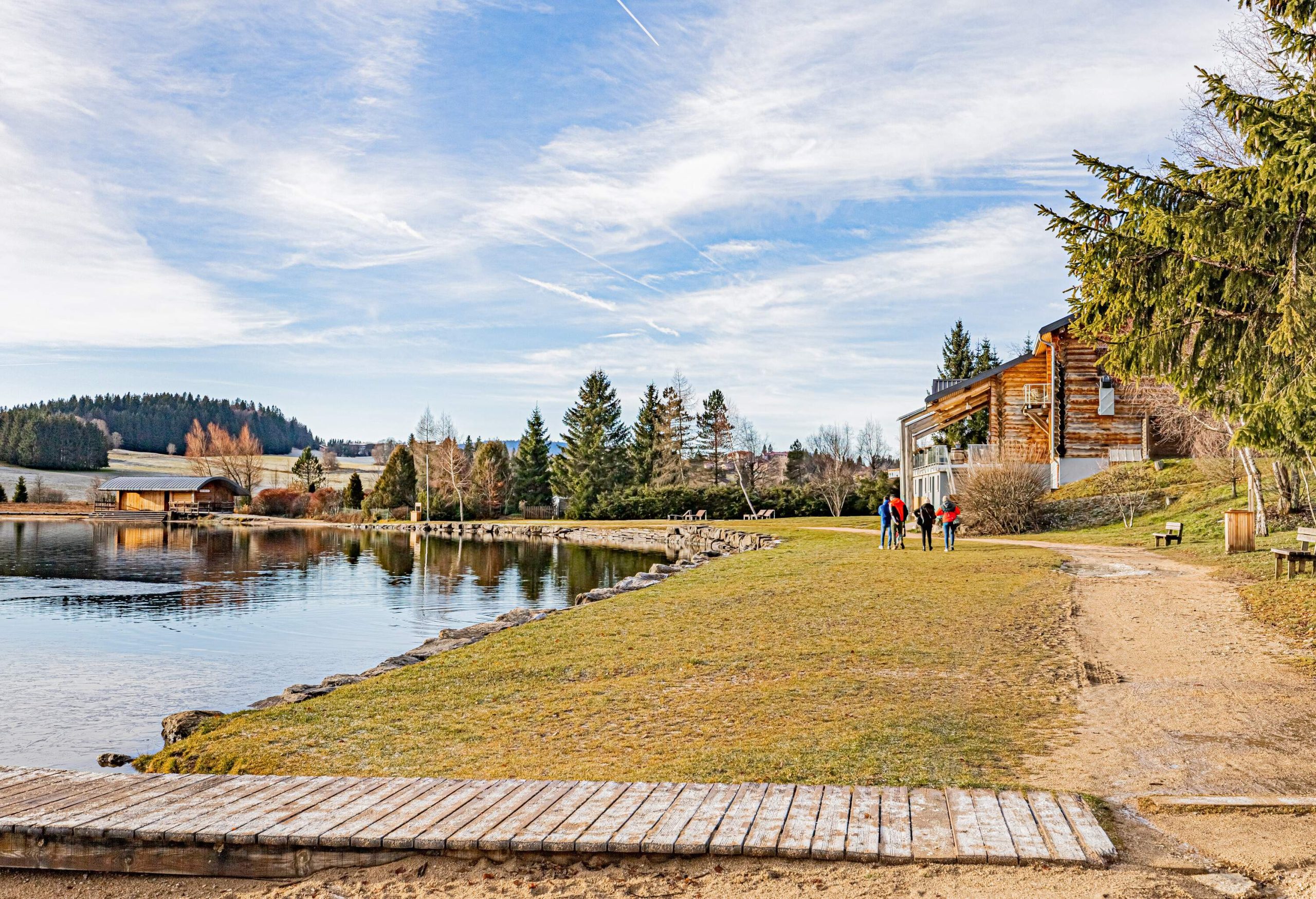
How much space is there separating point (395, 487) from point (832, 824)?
7418 cm

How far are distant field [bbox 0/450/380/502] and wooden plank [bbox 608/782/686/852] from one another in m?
103

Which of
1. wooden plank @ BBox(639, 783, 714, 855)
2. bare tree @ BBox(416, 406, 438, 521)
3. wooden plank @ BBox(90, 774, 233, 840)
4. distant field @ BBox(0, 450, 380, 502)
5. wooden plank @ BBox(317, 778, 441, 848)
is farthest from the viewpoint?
distant field @ BBox(0, 450, 380, 502)

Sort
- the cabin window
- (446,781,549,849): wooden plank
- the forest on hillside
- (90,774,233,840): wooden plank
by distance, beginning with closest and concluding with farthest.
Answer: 1. (446,781,549,849): wooden plank
2. (90,774,233,840): wooden plank
3. the cabin window
4. the forest on hillside

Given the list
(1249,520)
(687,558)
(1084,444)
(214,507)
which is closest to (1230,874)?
(1249,520)

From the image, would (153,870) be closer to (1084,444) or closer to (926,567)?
(926,567)

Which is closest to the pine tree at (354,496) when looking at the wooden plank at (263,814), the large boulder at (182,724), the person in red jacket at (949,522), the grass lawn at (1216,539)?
the grass lawn at (1216,539)

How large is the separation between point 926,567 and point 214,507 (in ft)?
271

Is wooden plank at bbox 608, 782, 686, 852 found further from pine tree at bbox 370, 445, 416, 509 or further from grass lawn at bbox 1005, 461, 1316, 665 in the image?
pine tree at bbox 370, 445, 416, 509

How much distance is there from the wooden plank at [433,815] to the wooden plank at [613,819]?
0.87 metres

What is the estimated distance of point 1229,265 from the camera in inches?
388

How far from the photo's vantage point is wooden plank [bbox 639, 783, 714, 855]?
4.84 m

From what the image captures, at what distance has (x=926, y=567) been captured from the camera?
65.2 feet

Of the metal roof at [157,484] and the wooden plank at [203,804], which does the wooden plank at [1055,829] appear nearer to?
the wooden plank at [203,804]

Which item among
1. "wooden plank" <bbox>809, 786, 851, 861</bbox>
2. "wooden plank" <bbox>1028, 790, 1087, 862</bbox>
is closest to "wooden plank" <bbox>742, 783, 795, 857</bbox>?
"wooden plank" <bbox>809, 786, 851, 861</bbox>
